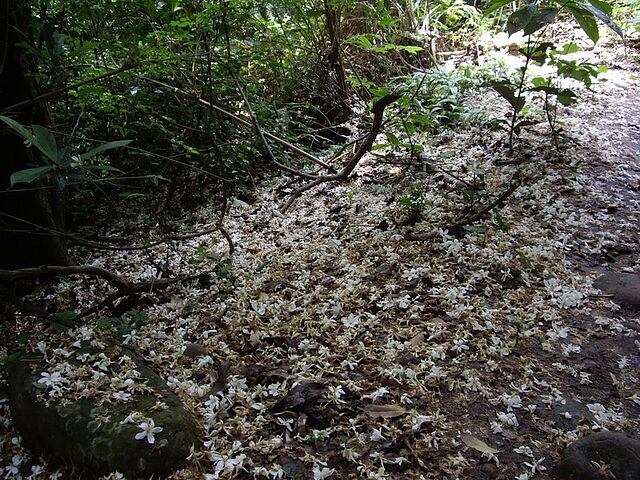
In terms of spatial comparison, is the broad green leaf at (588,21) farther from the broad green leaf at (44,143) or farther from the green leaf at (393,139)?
the broad green leaf at (44,143)

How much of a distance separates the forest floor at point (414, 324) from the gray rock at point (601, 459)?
78 millimetres

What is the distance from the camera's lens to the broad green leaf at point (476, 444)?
159cm

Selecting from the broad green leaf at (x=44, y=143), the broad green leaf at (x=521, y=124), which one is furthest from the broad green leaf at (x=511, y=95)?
the broad green leaf at (x=44, y=143)

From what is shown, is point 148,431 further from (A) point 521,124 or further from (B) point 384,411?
(A) point 521,124

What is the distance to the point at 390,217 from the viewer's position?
3381 millimetres

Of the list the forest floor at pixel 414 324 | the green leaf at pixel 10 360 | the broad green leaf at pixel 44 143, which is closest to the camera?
the broad green leaf at pixel 44 143

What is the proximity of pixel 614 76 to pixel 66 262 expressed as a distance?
5.88 metres

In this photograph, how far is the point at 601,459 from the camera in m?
1.44

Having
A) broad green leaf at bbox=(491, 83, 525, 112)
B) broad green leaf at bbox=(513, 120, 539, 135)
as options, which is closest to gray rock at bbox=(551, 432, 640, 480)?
broad green leaf at bbox=(513, 120, 539, 135)

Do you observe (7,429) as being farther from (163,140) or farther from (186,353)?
(163,140)

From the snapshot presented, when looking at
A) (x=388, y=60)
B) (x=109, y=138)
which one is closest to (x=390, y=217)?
(x=109, y=138)

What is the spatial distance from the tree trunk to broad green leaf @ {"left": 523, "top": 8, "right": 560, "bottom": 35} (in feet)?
10.3

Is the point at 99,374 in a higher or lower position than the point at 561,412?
higher

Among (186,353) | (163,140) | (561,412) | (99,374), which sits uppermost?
(163,140)
